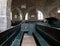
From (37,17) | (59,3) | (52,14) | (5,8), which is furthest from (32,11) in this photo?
(5,8)

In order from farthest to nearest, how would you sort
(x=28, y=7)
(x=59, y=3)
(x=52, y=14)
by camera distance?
(x=52, y=14) → (x=28, y=7) → (x=59, y=3)

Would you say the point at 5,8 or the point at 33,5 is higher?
the point at 33,5

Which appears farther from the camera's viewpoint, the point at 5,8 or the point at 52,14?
the point at 52,14

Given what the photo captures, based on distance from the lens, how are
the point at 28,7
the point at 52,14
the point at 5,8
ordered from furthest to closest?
the point at 52,14 < the point at 28,7 < the point at 5,8

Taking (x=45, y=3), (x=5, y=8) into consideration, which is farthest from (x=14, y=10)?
(x=5, y=8)

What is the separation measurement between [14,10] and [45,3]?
5.72 meters

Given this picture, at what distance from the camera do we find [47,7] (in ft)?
76.6

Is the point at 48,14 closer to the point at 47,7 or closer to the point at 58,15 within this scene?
the point at 47,7

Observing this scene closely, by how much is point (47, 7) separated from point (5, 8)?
56.2 feet

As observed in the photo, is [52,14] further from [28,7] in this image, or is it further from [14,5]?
[14,5]

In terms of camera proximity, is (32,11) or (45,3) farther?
(32,11)

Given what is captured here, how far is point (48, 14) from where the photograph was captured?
23938 mm

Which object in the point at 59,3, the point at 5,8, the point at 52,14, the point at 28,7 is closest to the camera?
the point at 5,8

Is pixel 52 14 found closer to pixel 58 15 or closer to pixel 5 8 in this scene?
pixel 58 15
